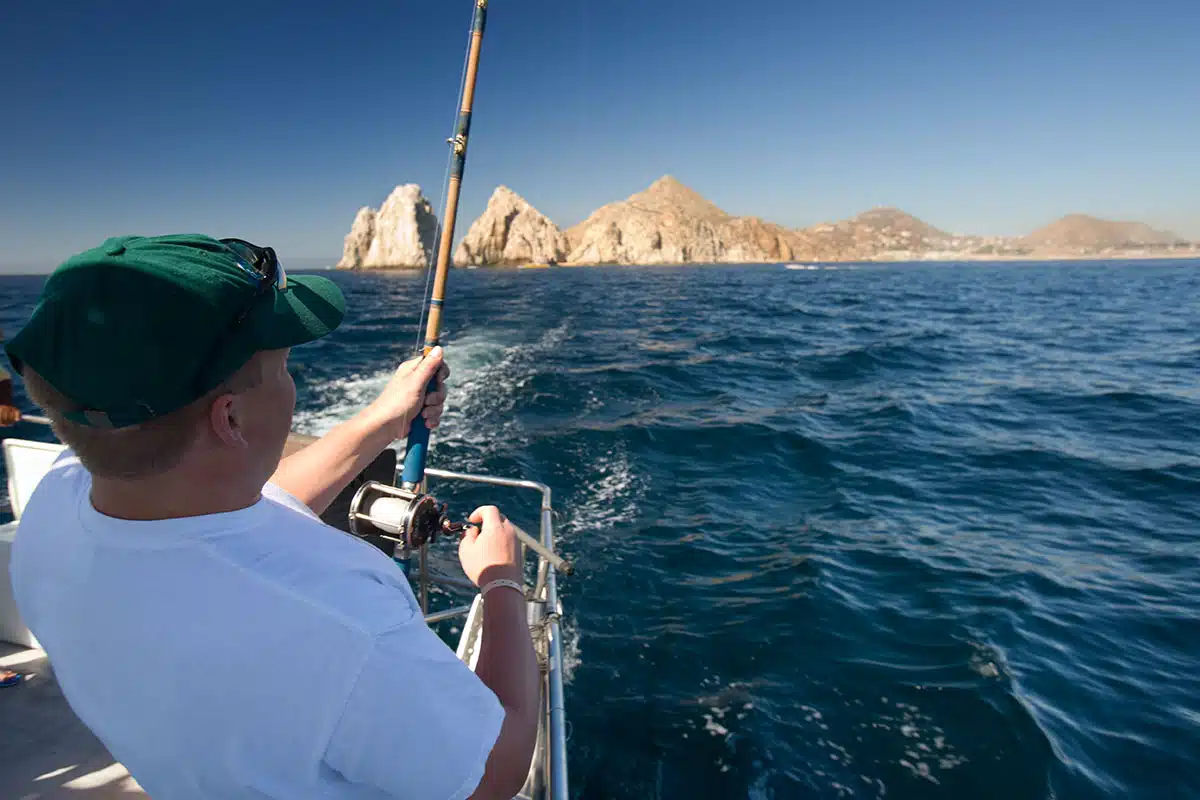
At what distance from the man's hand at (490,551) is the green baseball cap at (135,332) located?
735mm

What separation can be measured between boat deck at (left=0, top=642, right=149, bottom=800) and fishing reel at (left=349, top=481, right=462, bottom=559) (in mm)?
1479

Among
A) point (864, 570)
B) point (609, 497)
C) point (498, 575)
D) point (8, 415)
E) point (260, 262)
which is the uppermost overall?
point (260, 262)

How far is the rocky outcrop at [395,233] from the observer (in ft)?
460

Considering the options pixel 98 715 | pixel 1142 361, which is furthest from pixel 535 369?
pixel 1142 361

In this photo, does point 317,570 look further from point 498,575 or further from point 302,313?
point 498,575

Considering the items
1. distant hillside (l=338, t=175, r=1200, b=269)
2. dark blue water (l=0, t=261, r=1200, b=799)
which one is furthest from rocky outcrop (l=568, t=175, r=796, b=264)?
dark blue water (l=0, t=261, r=1200, b=799)

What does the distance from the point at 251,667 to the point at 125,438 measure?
0.36m

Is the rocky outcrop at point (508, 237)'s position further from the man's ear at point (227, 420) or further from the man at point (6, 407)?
the man's ear at point (227, 420)

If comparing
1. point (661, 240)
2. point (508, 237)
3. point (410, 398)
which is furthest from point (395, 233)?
point (410, 398)

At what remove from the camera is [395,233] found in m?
143

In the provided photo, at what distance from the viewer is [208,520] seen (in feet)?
2.93

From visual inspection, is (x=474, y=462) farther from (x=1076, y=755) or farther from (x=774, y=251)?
(x=774, y=251)

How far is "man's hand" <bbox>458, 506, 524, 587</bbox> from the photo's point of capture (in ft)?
4.81

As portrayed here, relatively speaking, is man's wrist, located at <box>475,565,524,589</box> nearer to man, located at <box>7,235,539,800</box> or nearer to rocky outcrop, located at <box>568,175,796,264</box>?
man, located at <box>7,235,539,800</box>
